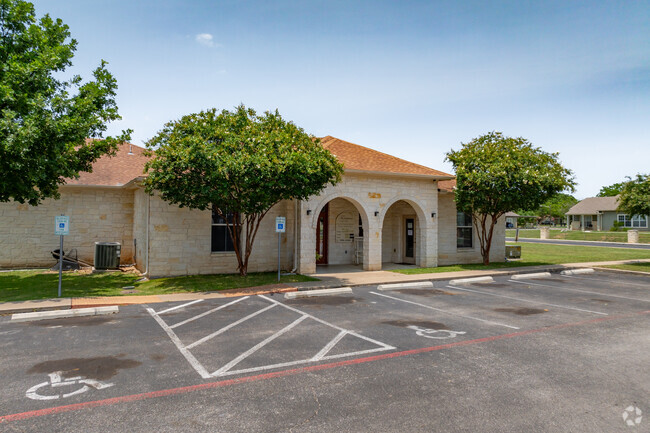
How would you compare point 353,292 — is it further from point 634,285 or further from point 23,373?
point 634,285

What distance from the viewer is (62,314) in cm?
930

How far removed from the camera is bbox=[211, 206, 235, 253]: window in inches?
648

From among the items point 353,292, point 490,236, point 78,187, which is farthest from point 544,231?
point 78,187

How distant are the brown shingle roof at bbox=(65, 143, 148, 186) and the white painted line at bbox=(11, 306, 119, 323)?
31.6 ft

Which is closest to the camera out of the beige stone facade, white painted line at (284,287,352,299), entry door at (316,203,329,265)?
white painted line at (284,287,352,299)

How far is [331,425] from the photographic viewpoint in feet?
14.2

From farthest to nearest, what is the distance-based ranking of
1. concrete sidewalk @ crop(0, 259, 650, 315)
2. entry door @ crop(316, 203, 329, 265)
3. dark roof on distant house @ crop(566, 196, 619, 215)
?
1. dark roof on distant house @ crop(566, 196, 619, 215)
2. entry door @ crop(316, 203, 329, 265)
3. concrete sidewalk @ crop(0, 259, 650, 315)

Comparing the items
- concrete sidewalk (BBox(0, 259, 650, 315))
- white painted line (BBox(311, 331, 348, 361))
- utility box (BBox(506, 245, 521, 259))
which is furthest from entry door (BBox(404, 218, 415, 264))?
white painted line (BBox(311, 331, 348, 361))

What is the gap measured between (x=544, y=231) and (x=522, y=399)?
170 feet

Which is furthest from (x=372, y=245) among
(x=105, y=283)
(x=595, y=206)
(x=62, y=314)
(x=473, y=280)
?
(x=595, y=206)

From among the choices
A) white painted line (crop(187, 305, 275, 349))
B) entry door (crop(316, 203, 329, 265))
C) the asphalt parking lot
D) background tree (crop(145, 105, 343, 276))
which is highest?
background tree (crop(145, 105, 343, 276))

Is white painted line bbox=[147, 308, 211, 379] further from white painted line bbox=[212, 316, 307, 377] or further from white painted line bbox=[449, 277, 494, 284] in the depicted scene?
white painted line bbox=[449, 277, 494, 284]

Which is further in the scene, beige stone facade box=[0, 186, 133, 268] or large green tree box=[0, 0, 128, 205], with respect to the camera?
beige stone facade box=[0, 186, 133, 268]

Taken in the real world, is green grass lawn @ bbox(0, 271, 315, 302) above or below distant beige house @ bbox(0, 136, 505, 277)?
below
